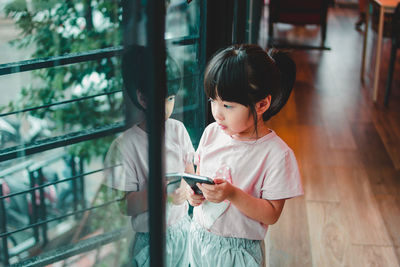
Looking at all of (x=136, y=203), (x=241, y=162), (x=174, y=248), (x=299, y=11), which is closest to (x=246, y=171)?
(x=241, y=162)

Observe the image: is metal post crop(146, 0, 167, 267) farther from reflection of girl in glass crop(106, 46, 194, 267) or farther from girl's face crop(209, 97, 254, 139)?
girl's face crop(209, 97, 254, 139)

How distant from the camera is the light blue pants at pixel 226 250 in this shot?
1.16 meters

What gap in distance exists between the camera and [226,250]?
3.81 ft

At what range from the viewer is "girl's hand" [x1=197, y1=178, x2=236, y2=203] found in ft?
3.42

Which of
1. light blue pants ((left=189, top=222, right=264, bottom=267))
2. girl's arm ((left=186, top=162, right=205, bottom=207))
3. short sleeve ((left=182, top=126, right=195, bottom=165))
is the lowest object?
light blue pants ((left=189, top=222, right=264, bottom=267))

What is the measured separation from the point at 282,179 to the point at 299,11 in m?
3.96

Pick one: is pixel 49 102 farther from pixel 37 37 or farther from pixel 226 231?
pixel 226 231

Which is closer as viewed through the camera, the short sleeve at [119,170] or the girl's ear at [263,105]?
the short sleeve at [119,170]

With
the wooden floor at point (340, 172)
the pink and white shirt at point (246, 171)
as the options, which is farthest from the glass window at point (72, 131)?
the wooden floor at point (340, 172)

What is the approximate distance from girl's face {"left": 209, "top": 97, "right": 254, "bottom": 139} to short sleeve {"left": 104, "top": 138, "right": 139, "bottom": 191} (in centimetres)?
35

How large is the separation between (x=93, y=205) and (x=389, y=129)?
107 inches

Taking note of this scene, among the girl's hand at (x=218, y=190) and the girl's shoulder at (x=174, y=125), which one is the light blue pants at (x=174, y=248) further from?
the girl's shoulder at (x=174, y=125)

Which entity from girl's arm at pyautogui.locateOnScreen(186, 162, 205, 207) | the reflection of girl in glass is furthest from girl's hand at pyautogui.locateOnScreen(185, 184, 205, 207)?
the reflection of girl in glass

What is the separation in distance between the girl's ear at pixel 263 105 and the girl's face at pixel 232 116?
25 mm
